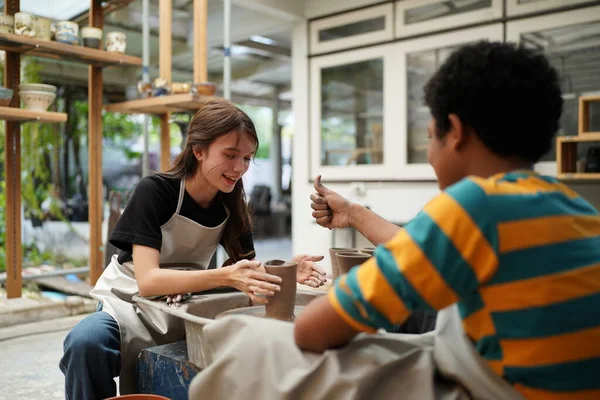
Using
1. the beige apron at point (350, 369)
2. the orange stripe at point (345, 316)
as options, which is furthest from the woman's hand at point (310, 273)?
the orange stripe at point (345, 316)

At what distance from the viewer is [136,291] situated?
1654mm

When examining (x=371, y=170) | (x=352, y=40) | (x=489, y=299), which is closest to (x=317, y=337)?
(x=489, y=299)

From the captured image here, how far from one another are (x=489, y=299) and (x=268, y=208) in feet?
28.3

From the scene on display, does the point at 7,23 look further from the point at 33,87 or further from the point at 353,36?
the point at 353,36

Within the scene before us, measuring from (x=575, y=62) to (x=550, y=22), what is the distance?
37cm

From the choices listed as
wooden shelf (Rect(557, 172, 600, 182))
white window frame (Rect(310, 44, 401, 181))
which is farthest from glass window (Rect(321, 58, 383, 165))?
wooden shelf (Rect(557, 172, 600, 182))

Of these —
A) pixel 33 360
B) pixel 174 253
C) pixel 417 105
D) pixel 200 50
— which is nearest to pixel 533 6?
pixel 417 105

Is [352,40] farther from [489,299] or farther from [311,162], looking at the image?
[489,299]

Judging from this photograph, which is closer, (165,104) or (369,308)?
(369,308)

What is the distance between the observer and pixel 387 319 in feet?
2.53

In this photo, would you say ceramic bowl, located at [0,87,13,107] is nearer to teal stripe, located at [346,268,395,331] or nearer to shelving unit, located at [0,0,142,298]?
shelving unit, located at [0,0,142,298]

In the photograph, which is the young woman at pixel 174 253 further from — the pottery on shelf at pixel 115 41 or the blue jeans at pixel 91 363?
the pottery on shelf at pixel 115 41

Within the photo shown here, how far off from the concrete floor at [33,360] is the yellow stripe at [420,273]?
2.19m

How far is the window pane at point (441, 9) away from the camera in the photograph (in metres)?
4.25
